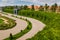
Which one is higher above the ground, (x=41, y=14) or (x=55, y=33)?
(x=55, y=33)

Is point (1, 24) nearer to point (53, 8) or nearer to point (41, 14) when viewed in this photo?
point (41, 14)

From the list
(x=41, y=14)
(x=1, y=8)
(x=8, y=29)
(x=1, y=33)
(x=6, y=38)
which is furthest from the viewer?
(x=1, y=8)

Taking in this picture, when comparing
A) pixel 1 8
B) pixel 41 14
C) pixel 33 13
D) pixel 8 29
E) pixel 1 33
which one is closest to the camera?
pixel 1 33

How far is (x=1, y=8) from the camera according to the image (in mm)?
80250

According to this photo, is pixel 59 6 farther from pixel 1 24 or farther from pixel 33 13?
pixel 1 24

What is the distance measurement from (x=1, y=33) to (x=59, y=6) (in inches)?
1585

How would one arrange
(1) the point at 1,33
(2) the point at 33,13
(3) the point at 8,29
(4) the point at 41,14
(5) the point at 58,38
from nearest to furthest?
1. (5) the point at 58,38
2. (1) the point at 1,33
3. (3) the point at 8,29
4. (4) the point at 41,14
5. (2) the point at 33,13

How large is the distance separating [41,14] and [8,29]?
19.3 metres

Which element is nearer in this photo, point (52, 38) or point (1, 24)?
point (52, 38)

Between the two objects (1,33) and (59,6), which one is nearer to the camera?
(1,33)

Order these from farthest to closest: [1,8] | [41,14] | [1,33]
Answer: [1,8] < [41,14] < [1,33]

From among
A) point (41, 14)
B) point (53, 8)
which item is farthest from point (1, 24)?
point (53, 8)

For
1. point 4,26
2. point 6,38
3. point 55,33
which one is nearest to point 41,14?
point 4,26

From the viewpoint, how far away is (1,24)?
39.6 m
